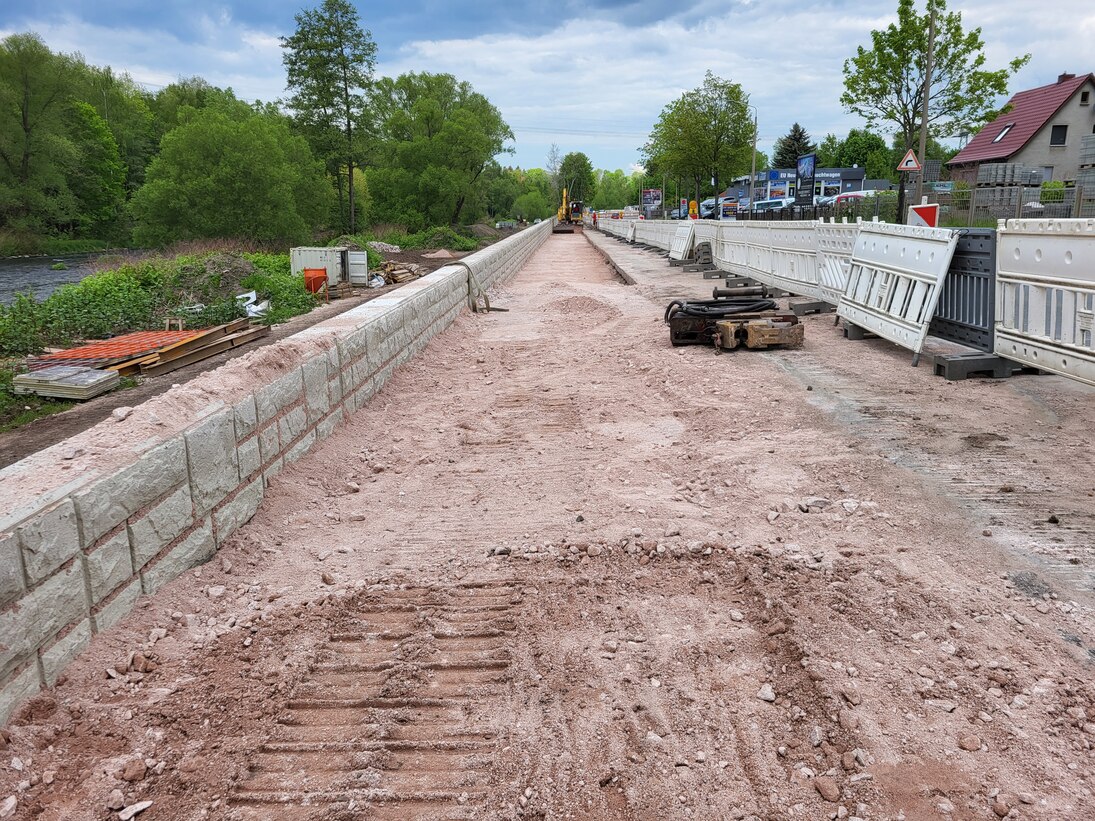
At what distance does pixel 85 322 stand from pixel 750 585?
424 inches

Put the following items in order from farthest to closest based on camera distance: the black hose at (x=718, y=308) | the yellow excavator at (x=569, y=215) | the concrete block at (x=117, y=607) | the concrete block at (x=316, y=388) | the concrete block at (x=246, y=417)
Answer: the yellow excavator at (x=569, y=215)
the black hose at (x=718, y=308)
the concrete block at (x=316, y=388)
the concrete block at (x=246, y=417)
the concrete block at (x=117, y=607)

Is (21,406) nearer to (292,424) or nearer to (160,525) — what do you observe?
(292,424)

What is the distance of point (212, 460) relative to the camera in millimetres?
4453

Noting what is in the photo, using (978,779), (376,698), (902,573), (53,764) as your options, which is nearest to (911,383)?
(902,573)

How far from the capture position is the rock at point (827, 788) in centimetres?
259

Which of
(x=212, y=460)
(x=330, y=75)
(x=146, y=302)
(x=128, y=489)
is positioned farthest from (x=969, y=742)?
(x=330, y=75)

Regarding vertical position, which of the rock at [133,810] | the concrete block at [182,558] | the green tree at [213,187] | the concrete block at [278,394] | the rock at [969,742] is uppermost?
the green tree at [213,187]

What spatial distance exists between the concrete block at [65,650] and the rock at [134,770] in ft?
1.86

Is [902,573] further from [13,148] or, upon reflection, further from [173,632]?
[13,148]

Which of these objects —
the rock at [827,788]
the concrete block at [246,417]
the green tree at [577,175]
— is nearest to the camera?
the rock at [827,788]

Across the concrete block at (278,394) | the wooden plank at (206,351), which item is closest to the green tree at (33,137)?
the wooden plank at (206,351)

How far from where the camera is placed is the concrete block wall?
2.99 meters

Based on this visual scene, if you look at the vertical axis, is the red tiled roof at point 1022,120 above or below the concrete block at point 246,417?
above

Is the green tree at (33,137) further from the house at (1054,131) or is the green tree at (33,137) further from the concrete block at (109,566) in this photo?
the house at (1054,131)
